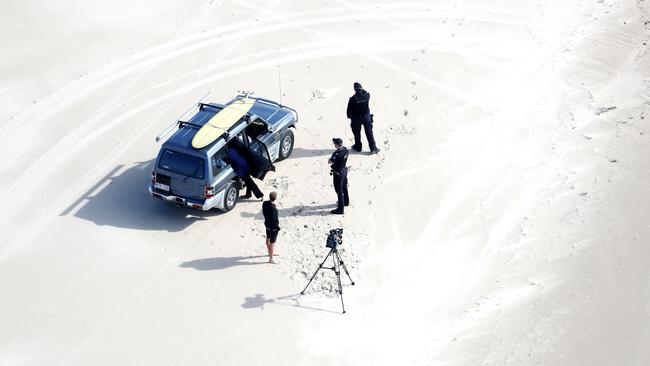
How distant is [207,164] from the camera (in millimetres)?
16188

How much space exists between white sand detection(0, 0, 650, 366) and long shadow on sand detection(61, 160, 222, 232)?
0.05 metres

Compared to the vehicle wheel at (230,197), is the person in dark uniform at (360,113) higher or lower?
higher

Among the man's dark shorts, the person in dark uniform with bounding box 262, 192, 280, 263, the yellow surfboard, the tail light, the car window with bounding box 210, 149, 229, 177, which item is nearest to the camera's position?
the person in dark uniform with bounding box 262, 192, 280, 263

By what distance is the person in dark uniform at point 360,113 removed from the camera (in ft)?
61.2

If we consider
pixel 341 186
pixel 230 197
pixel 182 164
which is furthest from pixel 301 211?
pixel 182 164

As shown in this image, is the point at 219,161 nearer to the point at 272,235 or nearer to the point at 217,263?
the point at 217,263

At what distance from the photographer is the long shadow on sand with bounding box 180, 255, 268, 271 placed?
51.0 feet

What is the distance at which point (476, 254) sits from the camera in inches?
618

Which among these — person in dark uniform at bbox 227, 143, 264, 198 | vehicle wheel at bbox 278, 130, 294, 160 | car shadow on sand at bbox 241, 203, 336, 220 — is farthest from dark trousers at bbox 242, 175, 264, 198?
vehicle wheel at bbox 278, 130, 294, 160

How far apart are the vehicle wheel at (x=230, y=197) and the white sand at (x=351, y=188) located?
10.5 inches

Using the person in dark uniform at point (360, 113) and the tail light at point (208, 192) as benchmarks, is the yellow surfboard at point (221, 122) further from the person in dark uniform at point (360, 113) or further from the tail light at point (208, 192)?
the person in dark uniform at point (360, 113)

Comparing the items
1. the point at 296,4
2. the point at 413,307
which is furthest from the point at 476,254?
the point at 296,4

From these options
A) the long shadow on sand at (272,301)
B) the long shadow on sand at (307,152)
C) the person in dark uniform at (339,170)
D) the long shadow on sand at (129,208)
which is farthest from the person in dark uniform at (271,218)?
the long shadow on sand at (307,152)

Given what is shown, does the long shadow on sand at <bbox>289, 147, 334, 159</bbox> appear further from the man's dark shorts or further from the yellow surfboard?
the man's dark shorts
